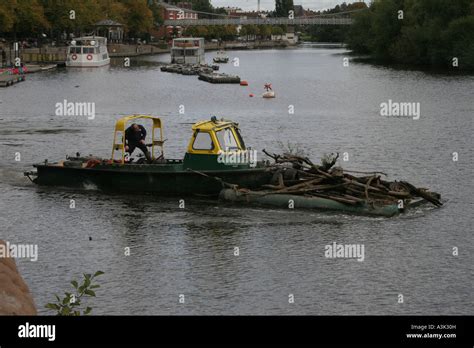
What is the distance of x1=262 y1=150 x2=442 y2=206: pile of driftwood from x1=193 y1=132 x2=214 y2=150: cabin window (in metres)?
2.84

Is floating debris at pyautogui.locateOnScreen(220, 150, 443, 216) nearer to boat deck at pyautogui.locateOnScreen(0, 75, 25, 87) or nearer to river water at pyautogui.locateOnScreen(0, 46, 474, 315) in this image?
river water at pyautogui.locateOnScreen(0, 46, 474, 315)

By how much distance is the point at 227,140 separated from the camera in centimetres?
3906

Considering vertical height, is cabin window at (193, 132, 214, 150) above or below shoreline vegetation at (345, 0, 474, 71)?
below

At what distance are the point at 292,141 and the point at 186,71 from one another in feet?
296

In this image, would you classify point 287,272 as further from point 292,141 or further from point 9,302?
point 292,141

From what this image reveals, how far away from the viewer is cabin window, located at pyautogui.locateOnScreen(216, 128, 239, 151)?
39000 millimetres

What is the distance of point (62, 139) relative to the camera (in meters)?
63.2

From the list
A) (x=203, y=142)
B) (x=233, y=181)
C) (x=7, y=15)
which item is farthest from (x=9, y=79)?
(x=233, y=181)

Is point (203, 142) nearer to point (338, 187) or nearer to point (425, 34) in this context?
point (338, 187)

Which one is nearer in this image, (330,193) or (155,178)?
(330,193)

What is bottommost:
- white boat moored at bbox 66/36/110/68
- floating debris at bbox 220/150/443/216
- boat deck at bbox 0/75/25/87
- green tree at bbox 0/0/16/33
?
floating debris at bbox 220/150/443/216

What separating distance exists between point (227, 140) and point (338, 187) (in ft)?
16.8

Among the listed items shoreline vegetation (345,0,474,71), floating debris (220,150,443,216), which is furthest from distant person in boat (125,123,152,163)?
shoreline vegetation (345,0,474,71)
